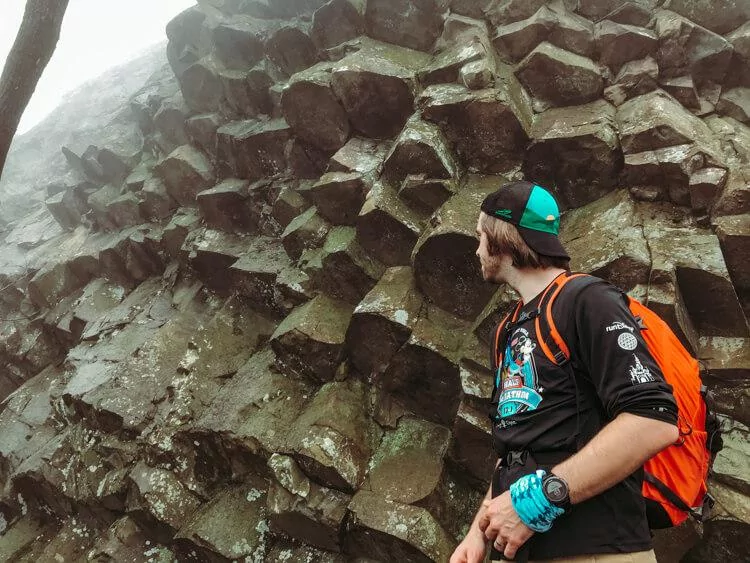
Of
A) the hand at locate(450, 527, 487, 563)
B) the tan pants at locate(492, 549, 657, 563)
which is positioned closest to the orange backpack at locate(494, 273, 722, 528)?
the tan pants at locate(492, 549, 657, 563)

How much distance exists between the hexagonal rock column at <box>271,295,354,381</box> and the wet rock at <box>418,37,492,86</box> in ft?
20.9

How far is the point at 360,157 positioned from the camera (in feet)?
40.1

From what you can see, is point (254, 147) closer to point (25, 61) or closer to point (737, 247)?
point (25, 61)

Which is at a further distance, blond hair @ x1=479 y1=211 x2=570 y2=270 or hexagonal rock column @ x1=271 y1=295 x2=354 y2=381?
hexagonal rock column @ x1=271 y1=295 x2=354 y2=381

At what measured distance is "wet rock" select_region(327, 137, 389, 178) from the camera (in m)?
11.9

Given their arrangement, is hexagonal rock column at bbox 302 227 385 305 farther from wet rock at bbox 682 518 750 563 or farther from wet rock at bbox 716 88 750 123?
wet rock at bbox 716 88 750 123

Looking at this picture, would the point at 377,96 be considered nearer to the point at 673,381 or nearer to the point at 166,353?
the point at 166,353

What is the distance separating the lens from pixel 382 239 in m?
10.8

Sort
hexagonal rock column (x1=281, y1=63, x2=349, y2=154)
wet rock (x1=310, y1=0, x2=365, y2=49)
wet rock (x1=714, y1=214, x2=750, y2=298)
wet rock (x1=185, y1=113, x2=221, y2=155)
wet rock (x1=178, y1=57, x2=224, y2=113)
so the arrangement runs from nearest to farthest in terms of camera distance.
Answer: wet rock (x1=714, y1=214, x2=750, y2=298) < hexagonal rock column (x1=281, y1=63, x2=349, y2=154) < wet rock (x1=310, y1=0, x2=365, y2=49) < wet rock (x1=185, y1=113, x2=221, y2=155) < wet rock (x1=178, y1=57, x2=224, y2=113)

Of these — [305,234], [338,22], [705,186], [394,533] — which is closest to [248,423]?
[394,533]

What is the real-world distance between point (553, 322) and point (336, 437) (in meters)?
6.62

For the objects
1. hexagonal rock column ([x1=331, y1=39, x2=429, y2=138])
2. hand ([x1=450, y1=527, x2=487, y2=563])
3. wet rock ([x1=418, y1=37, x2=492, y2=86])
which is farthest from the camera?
hexagonal rock column ([x1=331, y1=39, x2=429, y2=138])

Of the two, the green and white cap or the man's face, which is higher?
the green and white cap

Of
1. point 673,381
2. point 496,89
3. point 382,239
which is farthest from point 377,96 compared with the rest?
point 673,381
